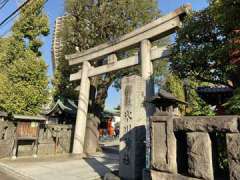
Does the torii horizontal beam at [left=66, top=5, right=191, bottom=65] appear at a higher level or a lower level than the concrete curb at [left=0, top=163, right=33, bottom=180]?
higher

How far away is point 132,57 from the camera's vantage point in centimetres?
1129

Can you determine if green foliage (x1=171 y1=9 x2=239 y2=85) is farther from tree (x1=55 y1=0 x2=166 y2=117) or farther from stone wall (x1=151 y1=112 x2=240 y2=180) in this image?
tree (x1=55 y1=0 x2=166 y2=117)

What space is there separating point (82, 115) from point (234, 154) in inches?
413

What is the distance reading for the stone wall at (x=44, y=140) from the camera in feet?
38.3

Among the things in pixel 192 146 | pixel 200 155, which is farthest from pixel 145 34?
pixel 200 155

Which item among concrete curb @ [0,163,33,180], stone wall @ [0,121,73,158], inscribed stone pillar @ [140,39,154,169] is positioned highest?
inscribed stone pillar @ [140,39,154,169]

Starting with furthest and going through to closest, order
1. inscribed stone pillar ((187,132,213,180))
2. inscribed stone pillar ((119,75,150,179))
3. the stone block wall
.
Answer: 1. the stone block wall
2. inscribed stone pillar ((119,75,150,179))
3. inscribed stone pillar ((187,132,213,180))

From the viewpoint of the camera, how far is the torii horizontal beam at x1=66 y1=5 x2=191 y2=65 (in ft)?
30.9

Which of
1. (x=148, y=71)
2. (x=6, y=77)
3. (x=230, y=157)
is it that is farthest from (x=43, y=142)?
(x=230, y=157)

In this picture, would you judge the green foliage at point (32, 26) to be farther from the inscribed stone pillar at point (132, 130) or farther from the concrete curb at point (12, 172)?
the inscribed stone pillar at point (132, 130)

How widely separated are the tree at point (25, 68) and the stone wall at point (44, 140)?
50.8 inches

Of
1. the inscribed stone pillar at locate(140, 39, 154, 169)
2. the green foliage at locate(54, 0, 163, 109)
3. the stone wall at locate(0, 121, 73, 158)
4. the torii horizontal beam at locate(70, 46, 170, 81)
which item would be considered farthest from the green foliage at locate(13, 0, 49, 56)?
the inscribed stone pillar at locate(140, 39, 154, 169)

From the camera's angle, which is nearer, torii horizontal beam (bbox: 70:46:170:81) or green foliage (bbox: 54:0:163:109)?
torii horizontal beam (bbox: 70:46:170:81)

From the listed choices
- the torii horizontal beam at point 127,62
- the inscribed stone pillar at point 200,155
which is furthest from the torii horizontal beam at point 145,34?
the inscribed stone pillar at point 200,155
